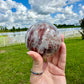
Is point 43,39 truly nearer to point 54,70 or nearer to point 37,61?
point 37,61

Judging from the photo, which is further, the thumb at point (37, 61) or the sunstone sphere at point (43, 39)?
the sunstone sphere at point (43, 39)

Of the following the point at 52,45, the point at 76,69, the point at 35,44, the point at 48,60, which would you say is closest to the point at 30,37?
the point at 35,44

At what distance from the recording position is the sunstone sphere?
1.39 meters

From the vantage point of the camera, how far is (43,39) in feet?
4.52

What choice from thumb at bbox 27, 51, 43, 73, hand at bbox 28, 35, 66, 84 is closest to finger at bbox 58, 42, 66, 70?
hand at bbox 28, 35, 66, 84

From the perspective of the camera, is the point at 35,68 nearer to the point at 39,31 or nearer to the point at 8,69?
the point at 39,31

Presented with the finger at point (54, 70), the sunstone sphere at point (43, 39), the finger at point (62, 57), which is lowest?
the finger at point (54, 70)

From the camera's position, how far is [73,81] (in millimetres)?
3717

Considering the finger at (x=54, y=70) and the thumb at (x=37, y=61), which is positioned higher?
the thumb at (x=37, y=61)

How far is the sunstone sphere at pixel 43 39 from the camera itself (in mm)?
1386

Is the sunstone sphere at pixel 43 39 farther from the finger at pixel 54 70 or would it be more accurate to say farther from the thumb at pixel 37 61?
the finger at pixel 54 70

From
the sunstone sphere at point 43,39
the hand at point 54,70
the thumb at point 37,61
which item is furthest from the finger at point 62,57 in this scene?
the thumb at point 37,61

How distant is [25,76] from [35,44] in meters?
3.20

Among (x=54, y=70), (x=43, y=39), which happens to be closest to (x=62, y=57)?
(x=54, y=70)
